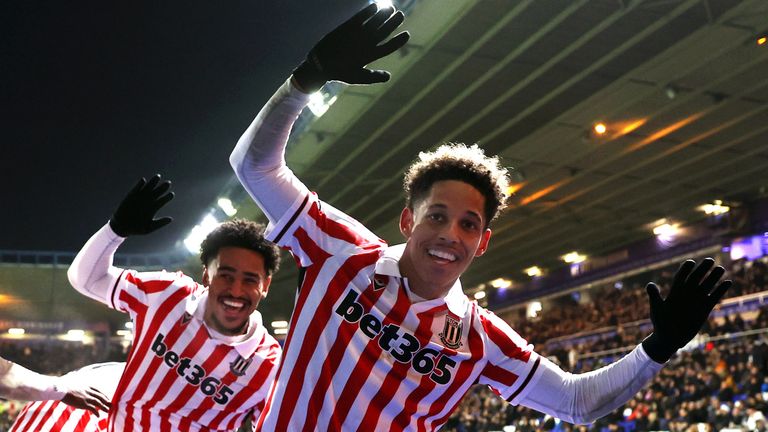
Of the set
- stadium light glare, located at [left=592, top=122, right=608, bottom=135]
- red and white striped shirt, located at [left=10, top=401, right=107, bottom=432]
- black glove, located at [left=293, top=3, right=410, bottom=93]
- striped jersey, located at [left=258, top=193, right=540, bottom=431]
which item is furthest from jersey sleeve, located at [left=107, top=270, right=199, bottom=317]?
stadium light glare, located at [left=592, top=122, right=608, bottom=135]

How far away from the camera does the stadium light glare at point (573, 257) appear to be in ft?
92.1

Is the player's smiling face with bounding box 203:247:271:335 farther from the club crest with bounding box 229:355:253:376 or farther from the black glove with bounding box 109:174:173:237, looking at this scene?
the black glove with bounding box 109:174:173:237

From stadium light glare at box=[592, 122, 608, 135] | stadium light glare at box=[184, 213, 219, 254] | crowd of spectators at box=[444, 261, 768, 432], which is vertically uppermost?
stadium light glare at box=[592, 122, 608, 135]

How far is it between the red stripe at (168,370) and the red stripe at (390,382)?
1980 mm

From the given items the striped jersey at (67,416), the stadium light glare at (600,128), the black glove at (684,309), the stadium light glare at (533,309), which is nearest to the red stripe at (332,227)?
the black glove at (684,309)

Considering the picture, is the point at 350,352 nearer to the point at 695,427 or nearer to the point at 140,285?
the point at 140,285

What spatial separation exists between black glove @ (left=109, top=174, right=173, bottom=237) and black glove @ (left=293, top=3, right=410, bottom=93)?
2.02m

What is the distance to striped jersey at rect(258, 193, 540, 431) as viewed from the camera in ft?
9.16

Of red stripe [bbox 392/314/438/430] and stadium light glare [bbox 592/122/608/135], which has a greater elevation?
stadium light glare [bbox 592/122/608/135]

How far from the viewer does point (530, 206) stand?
2298cm

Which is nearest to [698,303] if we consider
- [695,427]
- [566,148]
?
[695,427]

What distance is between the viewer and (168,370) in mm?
4508

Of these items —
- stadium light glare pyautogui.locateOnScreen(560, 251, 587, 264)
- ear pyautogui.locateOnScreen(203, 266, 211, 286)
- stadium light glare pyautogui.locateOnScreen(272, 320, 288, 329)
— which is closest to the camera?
ear pyautogui.locateOnScreen(203, 266, 211, 286)

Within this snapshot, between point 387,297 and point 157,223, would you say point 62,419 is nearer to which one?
point 157,223
